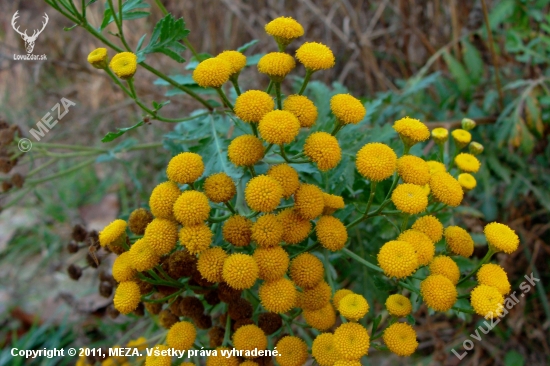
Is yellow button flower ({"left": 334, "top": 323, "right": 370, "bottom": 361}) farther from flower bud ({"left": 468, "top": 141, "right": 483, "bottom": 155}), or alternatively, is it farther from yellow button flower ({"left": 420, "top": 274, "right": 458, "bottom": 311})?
flower bud ({"left": 468, "top": 141, "right": 483, "bottom": 155})

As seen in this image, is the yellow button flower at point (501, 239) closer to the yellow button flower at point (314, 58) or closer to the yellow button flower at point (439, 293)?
the yellow button flower at point (439, 293)

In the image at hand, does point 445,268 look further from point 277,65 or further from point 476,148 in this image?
point 277,65

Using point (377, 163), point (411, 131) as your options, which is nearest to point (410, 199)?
point (377, 163)

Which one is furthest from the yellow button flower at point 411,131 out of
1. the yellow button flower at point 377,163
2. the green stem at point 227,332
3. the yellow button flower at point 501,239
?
the green stem at point 227,332

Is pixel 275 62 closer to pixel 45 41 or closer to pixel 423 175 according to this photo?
pixel 423 175

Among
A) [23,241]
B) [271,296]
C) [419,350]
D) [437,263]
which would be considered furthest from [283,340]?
[23,241]
